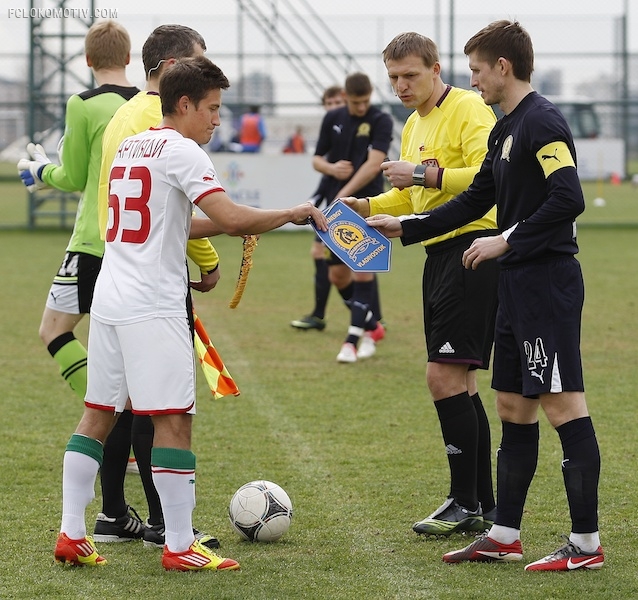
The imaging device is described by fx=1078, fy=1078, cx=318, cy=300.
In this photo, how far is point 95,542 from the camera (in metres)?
4.53

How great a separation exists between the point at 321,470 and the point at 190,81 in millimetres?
2375

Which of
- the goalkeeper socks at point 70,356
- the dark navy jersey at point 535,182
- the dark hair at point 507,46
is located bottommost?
the goalkeeper socks at point 70,356

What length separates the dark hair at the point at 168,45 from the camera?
4.55 metres

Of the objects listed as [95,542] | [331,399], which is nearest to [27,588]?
[95,542]

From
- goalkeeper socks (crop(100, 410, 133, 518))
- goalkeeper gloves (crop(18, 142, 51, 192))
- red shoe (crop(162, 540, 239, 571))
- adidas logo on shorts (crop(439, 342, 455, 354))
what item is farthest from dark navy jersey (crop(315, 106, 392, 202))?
red shoe (crop(162, 540, 239, 571))

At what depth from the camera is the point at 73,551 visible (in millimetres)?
4078

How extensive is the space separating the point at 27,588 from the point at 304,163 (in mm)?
15428

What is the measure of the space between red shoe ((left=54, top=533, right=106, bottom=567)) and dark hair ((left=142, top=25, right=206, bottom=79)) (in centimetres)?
196

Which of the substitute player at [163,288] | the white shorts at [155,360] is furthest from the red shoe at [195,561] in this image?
the white shorts at [155,360]

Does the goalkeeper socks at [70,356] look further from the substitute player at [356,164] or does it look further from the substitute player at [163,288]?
the substitute player at [356,164]

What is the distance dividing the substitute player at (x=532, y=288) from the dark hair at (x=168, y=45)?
1.23 meters

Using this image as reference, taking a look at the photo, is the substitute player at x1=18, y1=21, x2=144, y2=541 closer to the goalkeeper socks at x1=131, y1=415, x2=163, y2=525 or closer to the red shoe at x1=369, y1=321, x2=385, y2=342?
the goalkeeper socks at x1=131, y1=415, x2=163, y2=525

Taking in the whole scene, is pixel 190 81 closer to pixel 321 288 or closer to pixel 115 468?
pixel 115 468

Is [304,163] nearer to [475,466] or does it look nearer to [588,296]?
[588,296]
